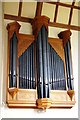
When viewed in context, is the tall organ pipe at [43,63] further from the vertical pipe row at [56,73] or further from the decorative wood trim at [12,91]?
the decorative wood trim at [12,91]

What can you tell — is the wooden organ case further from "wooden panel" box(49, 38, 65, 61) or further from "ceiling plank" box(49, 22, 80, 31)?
"ceiling plank" box(49, 22, 80, 31)

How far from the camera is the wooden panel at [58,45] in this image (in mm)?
7113

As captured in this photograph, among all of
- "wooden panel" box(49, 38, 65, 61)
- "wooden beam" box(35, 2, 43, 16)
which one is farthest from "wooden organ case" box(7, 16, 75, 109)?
"wooden beam" box(35, 2, 43, 16)

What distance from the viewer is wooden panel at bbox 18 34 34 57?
267 inches

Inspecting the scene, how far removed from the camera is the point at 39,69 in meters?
6.57

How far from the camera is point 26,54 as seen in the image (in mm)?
6754

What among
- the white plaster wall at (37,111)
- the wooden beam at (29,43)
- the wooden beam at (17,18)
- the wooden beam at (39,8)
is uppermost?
the wooden beam at (39,8)

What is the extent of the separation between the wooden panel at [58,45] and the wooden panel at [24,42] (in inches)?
22.7

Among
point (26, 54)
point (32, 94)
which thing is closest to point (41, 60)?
point (26, 54)

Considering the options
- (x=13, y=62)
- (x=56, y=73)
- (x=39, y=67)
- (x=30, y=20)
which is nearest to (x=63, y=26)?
(x=30, y=20)

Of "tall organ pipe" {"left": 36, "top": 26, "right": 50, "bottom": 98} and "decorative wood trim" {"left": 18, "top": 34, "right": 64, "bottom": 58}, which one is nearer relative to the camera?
"tall organ pipe" {"left": 36, "top": 26, "right": 50, "bottom": 98}

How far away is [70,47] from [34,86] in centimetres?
152

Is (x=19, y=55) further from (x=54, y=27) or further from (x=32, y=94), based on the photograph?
(x=54, y=27)

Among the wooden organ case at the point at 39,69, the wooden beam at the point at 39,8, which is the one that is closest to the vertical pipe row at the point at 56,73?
the wooden organ case at the point at 39,69
